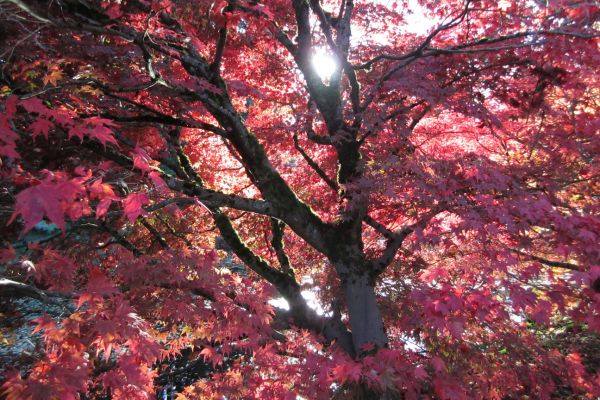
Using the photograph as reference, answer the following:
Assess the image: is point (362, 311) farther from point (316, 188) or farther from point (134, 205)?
point (134, 205)

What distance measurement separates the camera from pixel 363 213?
5328 millimetres

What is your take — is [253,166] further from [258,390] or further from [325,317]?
[258,390]

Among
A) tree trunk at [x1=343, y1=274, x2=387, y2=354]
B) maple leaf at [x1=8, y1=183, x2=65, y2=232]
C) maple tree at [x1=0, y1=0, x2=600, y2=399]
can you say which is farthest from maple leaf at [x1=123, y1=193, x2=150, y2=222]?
tree trunk at [x1=343, y1=274, x2=387, y2=354]

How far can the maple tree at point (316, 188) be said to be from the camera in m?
3.61

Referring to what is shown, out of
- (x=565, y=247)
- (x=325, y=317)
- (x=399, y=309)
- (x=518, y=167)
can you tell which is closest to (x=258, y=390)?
(x=325, y=317)

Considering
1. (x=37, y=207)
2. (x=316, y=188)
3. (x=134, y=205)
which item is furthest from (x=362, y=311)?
(x=37, y=207)

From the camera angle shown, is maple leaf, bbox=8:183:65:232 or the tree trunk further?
the tree trunk

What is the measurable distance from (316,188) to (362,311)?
257 cm

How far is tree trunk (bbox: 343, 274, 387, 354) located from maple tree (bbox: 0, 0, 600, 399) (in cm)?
3

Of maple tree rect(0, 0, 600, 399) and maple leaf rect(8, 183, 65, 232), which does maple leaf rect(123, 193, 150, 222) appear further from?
Result: maple leaf rect(8, 183, 65, 232)

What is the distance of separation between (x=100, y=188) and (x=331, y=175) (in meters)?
4.70

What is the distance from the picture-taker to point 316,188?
7234 mm

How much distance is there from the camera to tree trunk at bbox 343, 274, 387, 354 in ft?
17.6

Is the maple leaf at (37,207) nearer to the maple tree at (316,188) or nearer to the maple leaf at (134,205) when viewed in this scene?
the maple tree at (316,188)
